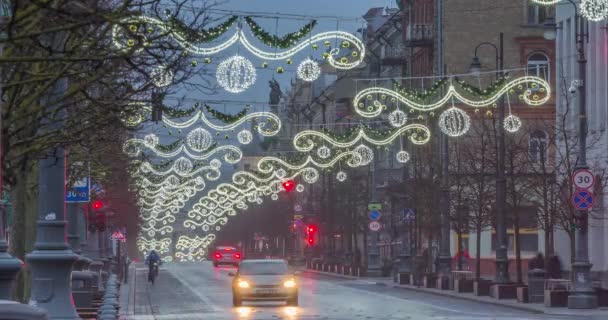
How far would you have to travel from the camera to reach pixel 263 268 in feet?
144

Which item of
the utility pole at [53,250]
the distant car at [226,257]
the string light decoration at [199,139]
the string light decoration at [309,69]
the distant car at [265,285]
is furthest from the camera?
the distant car at [226,257]

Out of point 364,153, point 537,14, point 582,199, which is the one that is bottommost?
point 582,199

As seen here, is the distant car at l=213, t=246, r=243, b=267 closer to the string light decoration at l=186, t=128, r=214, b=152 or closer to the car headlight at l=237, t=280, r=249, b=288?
the string light decoration at l=186, t=128, r=214, b=152

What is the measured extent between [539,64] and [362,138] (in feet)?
47.8

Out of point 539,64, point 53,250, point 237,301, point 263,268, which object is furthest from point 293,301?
point 539,64

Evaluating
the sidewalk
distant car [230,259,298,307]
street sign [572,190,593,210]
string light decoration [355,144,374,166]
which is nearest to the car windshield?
distant car [230,259,298,307]

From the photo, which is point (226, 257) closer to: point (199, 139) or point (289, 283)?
point (199, 139)

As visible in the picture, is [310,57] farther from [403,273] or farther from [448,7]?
[448,7]

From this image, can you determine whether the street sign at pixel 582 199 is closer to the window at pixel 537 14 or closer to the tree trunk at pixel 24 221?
the tree trunk at pixel 24 221

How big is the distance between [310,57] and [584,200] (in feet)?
26.0

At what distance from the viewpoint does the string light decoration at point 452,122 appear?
163 feet

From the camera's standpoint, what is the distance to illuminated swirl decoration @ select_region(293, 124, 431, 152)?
5889 centimetres

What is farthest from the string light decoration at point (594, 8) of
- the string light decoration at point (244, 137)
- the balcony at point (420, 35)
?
the balcony at point (420, 35)

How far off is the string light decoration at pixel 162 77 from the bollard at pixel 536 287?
23640 mm
